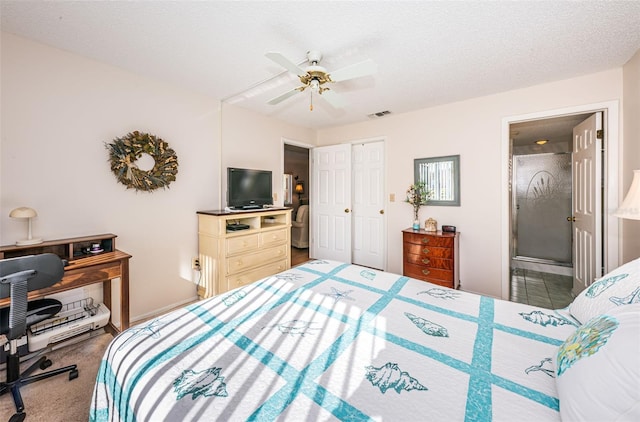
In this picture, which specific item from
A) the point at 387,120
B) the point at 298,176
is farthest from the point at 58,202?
the point at 298,176

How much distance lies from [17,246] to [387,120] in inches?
166

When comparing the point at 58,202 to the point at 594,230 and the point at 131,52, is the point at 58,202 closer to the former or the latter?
the point at 131,52

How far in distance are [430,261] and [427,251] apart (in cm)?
13

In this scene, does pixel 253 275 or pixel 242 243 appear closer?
pixel 242 243

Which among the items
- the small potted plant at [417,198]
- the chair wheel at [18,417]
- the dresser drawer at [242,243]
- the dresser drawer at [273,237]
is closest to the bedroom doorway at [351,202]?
the small potted plant at [417,198]

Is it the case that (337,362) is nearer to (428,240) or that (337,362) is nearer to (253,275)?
(253,275)

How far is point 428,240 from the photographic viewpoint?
323 cm

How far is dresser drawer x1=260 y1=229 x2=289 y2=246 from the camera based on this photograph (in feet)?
10.8

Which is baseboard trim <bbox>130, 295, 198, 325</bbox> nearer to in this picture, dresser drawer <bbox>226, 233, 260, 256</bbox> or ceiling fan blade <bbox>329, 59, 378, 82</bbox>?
dresser drawer <bbox>226, 233, 260, 256</bbox>

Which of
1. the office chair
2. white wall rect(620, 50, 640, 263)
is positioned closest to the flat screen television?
the office chair

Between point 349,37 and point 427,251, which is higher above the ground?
point 349,37

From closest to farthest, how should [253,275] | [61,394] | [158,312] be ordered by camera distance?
[61,394], [158,312], [253,275]

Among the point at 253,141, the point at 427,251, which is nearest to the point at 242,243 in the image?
the point at 253,141

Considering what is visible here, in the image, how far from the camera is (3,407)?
5.07ft
